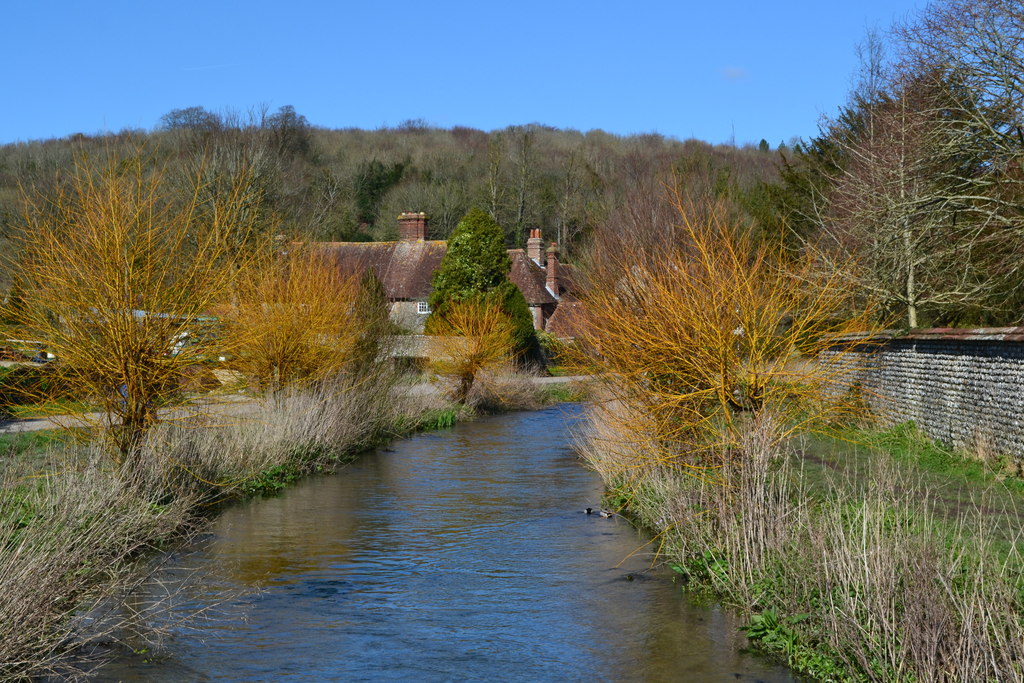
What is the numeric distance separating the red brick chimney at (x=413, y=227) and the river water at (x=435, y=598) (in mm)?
40865

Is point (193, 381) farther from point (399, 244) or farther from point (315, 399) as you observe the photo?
point (399, 244)

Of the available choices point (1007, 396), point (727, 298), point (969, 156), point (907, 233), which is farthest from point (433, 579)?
point (969, 156)

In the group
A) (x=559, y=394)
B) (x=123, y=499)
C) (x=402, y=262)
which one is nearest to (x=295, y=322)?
(x=123, y=499)

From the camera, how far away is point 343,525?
15.3 meters

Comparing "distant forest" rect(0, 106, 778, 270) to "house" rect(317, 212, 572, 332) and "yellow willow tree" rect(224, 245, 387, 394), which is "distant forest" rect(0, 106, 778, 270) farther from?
"yellow willow tree" rect(224, 245, 387, 394)

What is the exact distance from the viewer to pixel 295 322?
21.4 metres

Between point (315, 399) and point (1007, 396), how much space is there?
12.6 meters

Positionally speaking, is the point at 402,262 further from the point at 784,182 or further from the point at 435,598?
the point at 435,598

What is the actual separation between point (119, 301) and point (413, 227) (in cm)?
4628

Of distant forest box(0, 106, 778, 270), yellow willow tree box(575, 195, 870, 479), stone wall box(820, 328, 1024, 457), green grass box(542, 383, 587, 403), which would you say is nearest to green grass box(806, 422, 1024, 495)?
stone wall box(820, 328, 1024, 457)

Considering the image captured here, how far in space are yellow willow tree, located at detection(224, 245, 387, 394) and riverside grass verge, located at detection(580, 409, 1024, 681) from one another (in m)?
9.88

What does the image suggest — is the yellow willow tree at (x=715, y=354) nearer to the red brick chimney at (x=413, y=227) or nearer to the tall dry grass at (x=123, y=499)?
the tall dry grass at (x=123, y=499)

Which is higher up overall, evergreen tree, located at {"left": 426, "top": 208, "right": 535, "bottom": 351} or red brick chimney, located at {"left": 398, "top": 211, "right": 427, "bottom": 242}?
red brick chimney, located at {"left": 398, "top": 211, "right": 427, "bottom": 242}

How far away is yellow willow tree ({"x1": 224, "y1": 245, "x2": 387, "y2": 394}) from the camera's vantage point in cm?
2102
